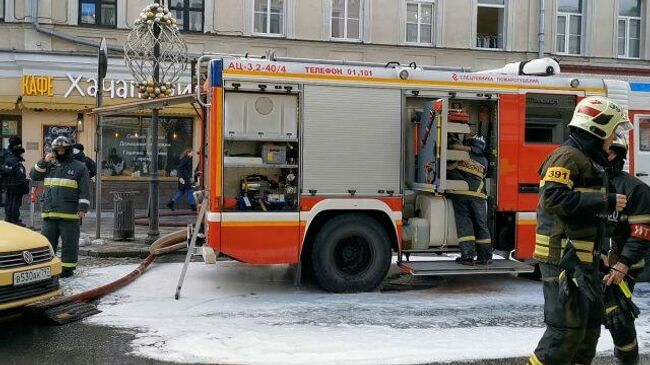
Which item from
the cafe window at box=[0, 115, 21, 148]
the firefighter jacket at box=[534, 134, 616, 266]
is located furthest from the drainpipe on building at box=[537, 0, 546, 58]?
the firefighter jacket at box=[534, 134, 616, 266]

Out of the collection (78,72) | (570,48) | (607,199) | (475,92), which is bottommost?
(607,199)

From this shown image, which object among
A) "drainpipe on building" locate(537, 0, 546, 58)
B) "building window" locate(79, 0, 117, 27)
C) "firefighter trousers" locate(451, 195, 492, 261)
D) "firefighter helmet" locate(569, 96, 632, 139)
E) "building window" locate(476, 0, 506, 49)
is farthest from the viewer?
"building window" locate(476, 0, 506, 49)

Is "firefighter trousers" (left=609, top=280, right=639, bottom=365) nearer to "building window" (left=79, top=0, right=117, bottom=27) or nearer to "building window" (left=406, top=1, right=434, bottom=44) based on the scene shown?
"building window" (left=406, top=1, right=434, bottom=44)

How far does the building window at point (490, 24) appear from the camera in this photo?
20500mm

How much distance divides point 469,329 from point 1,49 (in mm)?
15414

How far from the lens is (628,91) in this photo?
8.84 metres

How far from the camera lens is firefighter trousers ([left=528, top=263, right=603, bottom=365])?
410 centimetres

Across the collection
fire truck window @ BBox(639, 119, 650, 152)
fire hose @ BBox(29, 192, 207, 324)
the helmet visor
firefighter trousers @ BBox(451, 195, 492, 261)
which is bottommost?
fire hose @ BBox(29, 192, 207, 324)

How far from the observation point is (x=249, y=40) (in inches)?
739

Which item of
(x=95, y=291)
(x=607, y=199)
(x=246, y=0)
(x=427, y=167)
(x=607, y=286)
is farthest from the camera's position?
(x=246, y=0)

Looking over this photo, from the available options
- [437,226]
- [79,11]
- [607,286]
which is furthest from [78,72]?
[607,286]

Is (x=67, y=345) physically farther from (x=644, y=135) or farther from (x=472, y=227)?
(x=644, y=135)

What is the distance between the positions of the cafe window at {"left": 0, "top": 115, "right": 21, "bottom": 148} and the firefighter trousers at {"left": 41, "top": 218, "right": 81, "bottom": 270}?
10.5 m

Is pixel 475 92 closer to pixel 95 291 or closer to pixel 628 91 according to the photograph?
pixel 628 91
